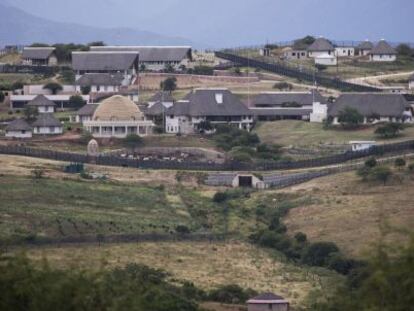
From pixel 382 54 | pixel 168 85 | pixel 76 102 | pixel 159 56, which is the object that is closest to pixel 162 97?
pixel 76 102

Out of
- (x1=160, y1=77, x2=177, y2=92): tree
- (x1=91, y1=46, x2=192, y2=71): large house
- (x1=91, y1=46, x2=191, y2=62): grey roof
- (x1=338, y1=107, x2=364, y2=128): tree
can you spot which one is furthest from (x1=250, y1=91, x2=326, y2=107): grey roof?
(x1=91, y1=46, x2=191, y2=62): grey roof

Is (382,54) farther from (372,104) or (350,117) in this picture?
(350,117)

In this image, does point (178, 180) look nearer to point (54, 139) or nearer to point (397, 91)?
point (54, 139)

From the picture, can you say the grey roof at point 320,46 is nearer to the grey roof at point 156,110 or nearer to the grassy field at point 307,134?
the grassy field at point 307,134

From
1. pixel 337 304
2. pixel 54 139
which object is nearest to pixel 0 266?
pixel 337 304

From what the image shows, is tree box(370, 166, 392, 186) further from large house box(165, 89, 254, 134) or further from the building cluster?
the building cluster

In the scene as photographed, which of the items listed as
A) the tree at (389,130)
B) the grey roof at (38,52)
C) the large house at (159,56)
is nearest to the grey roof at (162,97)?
the large house at (159,56)
